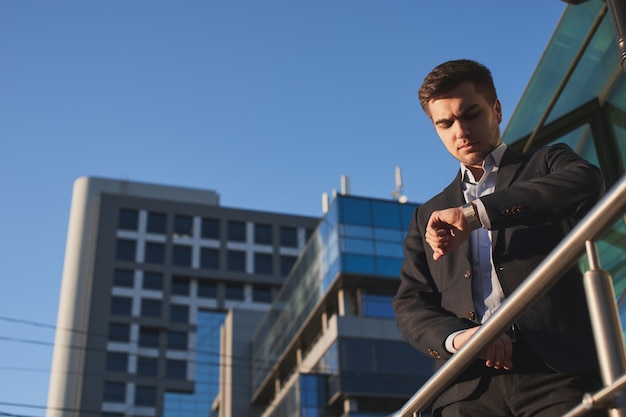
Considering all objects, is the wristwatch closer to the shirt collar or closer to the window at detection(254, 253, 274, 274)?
the shirt collar

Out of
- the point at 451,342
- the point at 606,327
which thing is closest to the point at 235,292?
the point at 451,342

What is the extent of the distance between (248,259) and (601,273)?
3098 inches

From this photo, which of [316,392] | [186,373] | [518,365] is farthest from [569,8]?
[186,373]

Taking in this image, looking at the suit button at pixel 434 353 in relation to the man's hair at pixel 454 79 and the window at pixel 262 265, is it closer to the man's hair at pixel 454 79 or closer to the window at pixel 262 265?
the man's hair at pixel 454 79

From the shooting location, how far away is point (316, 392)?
4181 centimetres

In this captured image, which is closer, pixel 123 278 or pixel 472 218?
pixel 472 218

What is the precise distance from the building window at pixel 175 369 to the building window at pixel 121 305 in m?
5.62

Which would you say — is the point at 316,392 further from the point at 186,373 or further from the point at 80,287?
the point at 80,287

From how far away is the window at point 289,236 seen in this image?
3204 inches

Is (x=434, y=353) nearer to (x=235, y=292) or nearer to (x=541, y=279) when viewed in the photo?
(x=541, y=279)

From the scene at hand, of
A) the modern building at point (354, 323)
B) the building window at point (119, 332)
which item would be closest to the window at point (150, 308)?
the building window at point (119, 332)

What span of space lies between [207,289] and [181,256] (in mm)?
3760

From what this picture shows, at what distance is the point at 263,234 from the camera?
81.6 meters

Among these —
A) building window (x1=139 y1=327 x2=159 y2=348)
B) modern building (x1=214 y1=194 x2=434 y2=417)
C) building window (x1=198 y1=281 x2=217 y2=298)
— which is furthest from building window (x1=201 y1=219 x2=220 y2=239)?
modern building (x1=214 y1=194 x2=434 y2=417)
